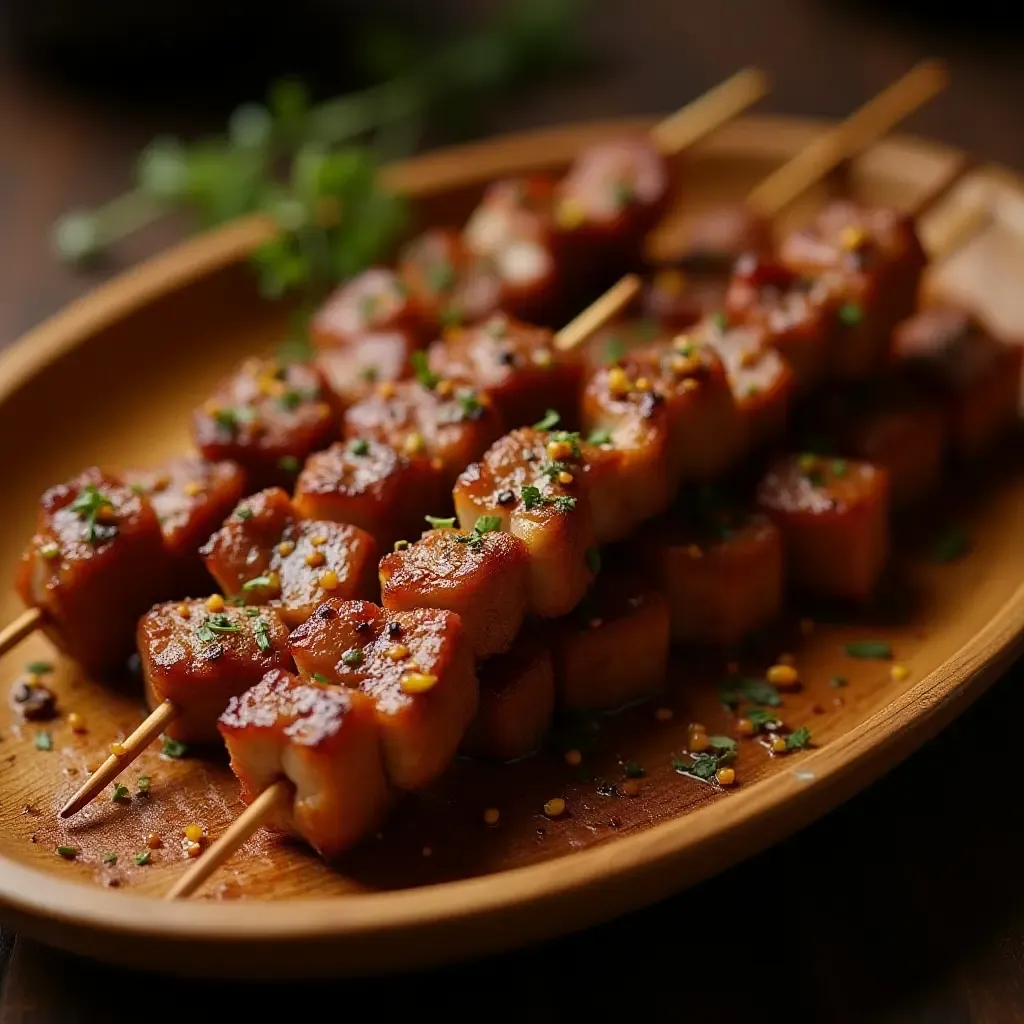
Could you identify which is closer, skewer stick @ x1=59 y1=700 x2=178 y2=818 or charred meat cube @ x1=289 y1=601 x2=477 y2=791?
charred meat cube @ x1=289 y1=601 x2=477 y2=791

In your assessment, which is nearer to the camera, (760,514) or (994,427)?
(760,514)

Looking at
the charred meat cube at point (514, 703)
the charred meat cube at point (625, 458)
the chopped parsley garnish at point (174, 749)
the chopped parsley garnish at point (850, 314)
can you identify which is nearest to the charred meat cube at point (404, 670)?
the charred meat cube at point (514, 703)

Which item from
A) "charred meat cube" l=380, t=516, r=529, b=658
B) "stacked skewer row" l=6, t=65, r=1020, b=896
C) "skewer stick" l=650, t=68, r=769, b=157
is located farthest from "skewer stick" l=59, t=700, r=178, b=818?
"skewer stick" l=650, t=68, r=769, b=157

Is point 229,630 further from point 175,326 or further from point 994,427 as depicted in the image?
point 994,427

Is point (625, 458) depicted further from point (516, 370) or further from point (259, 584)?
point (259, 584)

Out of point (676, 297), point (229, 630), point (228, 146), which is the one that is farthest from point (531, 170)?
point (229, 630)

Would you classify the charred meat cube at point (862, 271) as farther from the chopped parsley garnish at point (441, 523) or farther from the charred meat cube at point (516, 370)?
the chopped parsley garnish at point (441, 523)

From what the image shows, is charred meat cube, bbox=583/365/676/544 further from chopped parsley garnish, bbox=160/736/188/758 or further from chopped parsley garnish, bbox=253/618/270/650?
chopped parsley garnish, bbox=160/736/188/758
